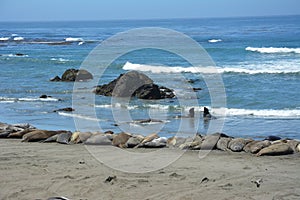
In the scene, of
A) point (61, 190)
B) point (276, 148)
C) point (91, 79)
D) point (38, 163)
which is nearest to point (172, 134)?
point (276, 148)

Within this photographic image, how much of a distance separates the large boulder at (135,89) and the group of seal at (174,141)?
777 cm

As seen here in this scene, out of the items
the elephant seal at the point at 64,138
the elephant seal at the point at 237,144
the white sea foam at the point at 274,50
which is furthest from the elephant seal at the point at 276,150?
the white sea foam at the point at 274,50

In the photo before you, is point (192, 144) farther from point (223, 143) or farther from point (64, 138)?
point (64, 138)

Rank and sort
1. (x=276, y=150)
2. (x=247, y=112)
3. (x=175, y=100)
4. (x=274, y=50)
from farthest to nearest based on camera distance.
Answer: (x=274, y=50) < (x=175, y=100) < (x=247, y=112) < (x=276, y=150)

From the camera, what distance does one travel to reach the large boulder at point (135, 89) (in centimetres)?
1812

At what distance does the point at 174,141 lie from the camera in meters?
9.95

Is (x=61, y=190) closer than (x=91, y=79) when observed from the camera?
Yes

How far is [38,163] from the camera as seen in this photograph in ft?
27.1

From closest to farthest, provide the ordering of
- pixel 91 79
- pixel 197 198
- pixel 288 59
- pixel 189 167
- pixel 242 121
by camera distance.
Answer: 1. pixel 197 198
2. pixel 189 167
3. pixel 242 121
4. pixel 91 79
5. pixel 288 59

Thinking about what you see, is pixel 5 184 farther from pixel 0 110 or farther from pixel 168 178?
pixel 0 110

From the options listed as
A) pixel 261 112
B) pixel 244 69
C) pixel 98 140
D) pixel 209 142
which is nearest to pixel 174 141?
pixel 209 142

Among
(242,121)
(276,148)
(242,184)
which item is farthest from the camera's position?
(242,121)

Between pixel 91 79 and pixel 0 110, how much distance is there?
9.20 meters

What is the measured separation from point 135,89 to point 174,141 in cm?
906
